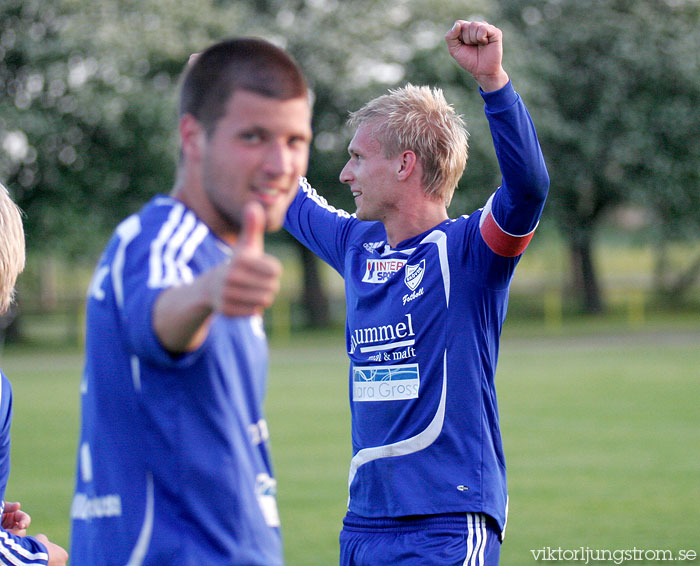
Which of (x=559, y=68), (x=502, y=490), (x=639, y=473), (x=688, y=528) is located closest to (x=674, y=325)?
(x=559, y=68)

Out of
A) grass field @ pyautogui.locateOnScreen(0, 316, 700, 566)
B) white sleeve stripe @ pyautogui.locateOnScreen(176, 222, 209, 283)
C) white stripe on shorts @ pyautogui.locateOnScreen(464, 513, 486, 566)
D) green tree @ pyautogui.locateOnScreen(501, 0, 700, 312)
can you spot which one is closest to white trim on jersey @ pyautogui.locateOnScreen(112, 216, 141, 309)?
white sleeve stripe @ pyautogui.locateOnScreen(176, 222, 209, 283)

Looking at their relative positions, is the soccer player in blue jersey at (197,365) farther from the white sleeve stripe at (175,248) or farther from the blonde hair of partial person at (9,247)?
the blonde hair of partial person at (9,247)

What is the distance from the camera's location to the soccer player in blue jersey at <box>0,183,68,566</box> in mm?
3279

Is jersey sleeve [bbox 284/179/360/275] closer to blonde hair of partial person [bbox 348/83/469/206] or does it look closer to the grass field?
blonde hair of partial person [bbox 348/83/469/206]

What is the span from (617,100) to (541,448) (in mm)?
26068

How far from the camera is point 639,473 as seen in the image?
11.1 m

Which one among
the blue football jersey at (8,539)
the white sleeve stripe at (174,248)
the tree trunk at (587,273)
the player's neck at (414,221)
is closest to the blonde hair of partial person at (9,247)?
the blue football jersey at (8,539)

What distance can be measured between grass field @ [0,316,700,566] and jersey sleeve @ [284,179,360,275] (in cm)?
361

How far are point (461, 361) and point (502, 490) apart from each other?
21.8 inches

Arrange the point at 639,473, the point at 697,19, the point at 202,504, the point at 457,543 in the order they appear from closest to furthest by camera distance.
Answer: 1. the point at 202,504
2. the point at 457,543
3. the point at 639,473
4. the point at 697,19

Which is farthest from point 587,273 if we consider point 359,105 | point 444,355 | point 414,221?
point 444,355

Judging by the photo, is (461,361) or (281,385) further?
(281,385)

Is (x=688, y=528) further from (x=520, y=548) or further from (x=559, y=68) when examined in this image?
(x=559, y=68)

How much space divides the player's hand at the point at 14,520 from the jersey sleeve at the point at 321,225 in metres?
1.83
